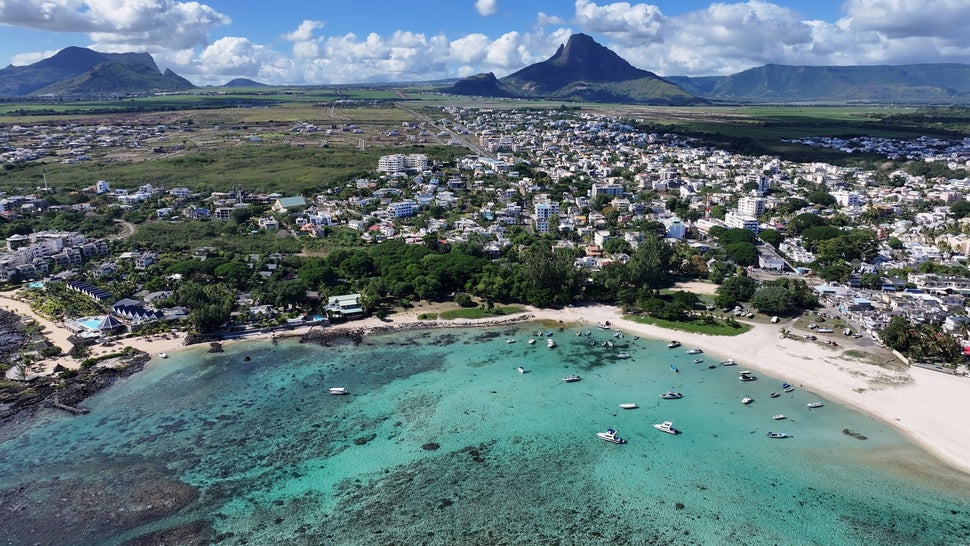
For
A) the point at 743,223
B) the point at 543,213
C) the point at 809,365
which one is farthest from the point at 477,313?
the point at 743,223

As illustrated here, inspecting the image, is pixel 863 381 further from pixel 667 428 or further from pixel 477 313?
pixel 477 313

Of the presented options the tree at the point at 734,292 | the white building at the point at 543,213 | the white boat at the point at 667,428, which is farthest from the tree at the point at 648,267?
the white building at the point at 543,213

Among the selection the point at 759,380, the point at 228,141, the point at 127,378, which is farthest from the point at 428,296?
the point at 228,141

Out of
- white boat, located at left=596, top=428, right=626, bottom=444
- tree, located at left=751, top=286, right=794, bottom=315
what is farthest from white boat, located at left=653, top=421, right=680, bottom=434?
tree, located at left=751, top=286, right=794, bottom=315

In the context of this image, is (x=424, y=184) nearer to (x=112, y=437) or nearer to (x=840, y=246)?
(x=840, y=246)

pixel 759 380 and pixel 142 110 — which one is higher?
pixel 142 110

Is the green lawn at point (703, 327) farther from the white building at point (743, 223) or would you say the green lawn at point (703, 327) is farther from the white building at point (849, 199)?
the white building at point (849, 199)
